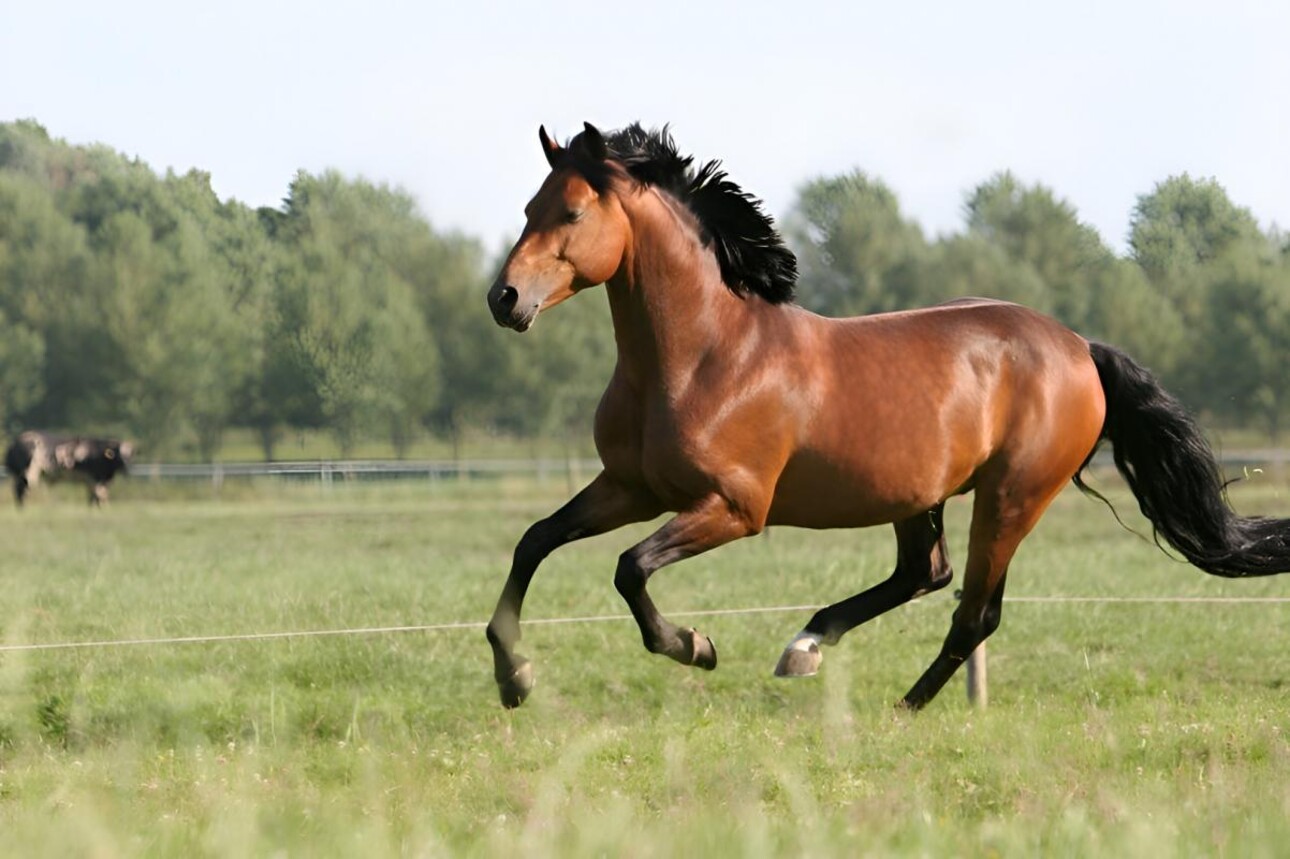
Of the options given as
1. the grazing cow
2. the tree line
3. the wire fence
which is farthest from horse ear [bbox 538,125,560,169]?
the grazing cow

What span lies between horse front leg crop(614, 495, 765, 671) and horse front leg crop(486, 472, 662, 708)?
20cm

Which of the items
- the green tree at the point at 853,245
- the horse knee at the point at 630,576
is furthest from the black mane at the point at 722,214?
the green tree at the point at 853,245

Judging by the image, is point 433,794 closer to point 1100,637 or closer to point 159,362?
point 1100,637

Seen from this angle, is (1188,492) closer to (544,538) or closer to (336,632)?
(544,538)

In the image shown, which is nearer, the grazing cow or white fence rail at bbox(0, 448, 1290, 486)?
white fence rail at bbox(0, 448, 1290, 486)

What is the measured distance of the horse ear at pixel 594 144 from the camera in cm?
654

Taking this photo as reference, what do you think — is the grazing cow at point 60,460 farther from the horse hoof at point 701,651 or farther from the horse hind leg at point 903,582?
the horse hoof at point 701,651

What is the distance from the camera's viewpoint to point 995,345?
7.54 metres

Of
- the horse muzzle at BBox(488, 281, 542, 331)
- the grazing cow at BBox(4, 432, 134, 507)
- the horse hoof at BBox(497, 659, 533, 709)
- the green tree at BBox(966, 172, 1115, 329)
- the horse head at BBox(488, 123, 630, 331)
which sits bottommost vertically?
the grazing cow at BBox(4, 432, 134, 507)

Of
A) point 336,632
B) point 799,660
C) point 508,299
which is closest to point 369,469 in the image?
point 336,632

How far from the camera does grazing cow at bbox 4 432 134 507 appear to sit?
3591cm

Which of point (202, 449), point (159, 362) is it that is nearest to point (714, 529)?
point (202, 449)

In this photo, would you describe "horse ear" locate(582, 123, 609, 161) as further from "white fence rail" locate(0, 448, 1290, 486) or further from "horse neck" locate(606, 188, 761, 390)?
"white fence rail" locate(0, 448, 1290, 486)

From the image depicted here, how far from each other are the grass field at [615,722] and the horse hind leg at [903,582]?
46 centimetres
